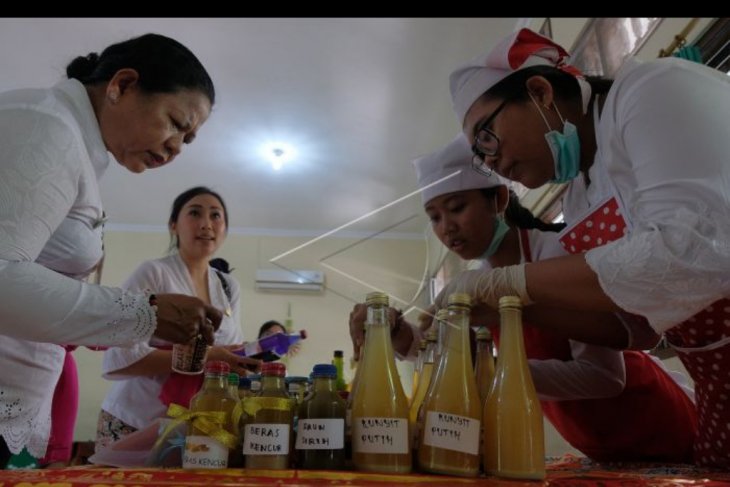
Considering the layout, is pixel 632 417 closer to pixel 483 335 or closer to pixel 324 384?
pixel 483 335

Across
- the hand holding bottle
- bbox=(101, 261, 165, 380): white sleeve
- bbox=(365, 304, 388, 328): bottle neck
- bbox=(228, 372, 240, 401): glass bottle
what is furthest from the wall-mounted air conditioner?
bbox=(365, 304, 388, 328): bottle neck

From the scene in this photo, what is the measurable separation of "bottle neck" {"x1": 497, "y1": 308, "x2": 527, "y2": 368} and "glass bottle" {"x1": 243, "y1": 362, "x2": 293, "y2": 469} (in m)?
0.25

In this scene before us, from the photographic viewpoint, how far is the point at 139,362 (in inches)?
55.6

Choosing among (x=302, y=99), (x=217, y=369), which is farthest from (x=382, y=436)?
(x=302, y=99)

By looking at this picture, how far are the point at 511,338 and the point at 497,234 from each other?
75cm

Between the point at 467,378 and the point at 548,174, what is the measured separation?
1.67ft

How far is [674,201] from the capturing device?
682mm

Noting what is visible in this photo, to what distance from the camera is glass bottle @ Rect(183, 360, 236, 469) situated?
63 cm

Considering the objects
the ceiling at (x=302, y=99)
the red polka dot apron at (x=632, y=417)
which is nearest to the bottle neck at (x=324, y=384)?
the red polka dot apron at (x=632, y=417)

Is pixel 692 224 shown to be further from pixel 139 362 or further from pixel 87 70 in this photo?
pixel 139 362

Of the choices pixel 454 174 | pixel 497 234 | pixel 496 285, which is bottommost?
pixel 496 285

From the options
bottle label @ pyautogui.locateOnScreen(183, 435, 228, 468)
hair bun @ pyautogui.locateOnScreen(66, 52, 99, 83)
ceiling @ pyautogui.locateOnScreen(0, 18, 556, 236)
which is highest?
ceiling @ pyautogui.locateOnScreen(0, 18, 556, 236)

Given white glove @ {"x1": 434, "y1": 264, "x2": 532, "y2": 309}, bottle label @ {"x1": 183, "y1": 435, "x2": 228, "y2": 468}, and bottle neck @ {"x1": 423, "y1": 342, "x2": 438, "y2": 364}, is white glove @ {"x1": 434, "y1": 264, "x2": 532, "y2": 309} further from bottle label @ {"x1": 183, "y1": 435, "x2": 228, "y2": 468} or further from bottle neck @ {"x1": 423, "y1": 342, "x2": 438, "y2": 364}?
bottle label @ {"x1": 183, "y1": 435, "x2": 228, "y2": 468}
